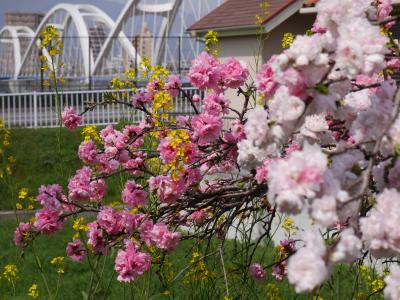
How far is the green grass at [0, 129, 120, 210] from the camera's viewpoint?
9508 mm

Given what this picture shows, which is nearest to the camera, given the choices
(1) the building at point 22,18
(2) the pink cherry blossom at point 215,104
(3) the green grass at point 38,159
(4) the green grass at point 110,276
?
(2) the pink cherry blossom at point 215,104

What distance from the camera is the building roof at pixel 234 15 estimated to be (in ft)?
40.7

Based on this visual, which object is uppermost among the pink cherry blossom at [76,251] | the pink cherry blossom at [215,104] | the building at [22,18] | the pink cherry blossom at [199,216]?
the building at [22,18]

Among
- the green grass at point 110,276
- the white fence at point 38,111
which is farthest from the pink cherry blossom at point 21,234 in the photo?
the white fence at point 38,111

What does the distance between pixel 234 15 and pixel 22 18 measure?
87245 mm

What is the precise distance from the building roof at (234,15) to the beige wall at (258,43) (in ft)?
1.17

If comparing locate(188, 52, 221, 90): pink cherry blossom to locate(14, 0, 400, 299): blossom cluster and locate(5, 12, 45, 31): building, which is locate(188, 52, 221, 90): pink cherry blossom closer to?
locate(14, 0, 400, 299): blossom cluster

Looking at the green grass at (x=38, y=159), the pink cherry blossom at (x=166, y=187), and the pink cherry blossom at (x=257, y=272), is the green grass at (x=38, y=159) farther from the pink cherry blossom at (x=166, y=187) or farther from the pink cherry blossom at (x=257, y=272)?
the pink cherry blossom at (x=166, y=187)

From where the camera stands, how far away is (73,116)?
10.2 feet

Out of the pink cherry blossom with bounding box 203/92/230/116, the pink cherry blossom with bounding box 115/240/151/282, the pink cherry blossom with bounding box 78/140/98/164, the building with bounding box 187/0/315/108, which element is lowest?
the pink cherry blossom with bounding box 115/240/151/282

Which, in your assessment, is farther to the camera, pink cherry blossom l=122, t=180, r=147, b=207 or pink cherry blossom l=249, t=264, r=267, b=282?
pink cherry blossom l=249, t=264, r=267, b=282

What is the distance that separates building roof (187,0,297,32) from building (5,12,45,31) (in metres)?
85.1

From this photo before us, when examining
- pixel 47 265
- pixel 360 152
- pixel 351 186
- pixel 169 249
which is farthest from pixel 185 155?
pixel 47 265

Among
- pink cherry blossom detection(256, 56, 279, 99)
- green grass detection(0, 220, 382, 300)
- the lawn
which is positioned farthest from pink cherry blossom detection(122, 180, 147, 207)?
green grass detection(0, 220, 382, 300)
